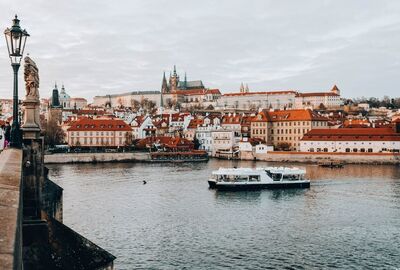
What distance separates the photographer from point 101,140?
82750 millimetres

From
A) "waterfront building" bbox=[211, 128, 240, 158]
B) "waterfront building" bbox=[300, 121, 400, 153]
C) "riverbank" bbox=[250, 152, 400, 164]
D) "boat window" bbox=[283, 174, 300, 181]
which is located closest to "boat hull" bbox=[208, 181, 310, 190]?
"boat window" bbox=[283, 174, 300, 181]

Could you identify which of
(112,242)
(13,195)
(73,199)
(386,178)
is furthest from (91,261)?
(386,178)

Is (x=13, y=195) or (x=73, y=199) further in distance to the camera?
(x=73, y=199)

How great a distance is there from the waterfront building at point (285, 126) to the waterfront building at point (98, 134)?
23.5 m

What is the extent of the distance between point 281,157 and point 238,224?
49.8 meters

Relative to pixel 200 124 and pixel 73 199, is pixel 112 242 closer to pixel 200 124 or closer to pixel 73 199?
pixel 73 199

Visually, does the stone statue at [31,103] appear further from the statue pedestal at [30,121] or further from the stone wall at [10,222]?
the stone wall at [10,222]

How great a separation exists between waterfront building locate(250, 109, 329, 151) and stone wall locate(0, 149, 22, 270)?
83.8 metres

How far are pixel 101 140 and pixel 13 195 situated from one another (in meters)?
80.3

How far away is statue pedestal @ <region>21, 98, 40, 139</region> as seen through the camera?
837cm

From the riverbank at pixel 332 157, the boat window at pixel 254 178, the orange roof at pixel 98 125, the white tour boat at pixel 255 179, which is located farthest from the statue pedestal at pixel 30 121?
the orange roof at pixel 98 125

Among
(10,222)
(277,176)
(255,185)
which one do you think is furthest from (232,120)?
(10,222)

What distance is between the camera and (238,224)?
2570 cm

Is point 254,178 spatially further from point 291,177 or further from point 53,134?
point 53,134
